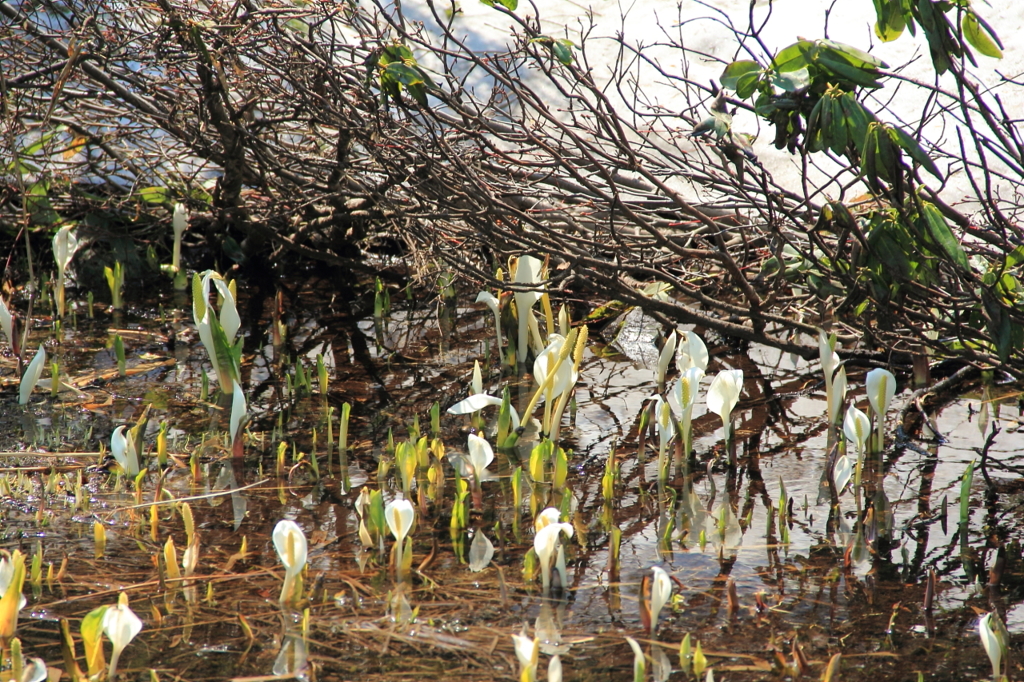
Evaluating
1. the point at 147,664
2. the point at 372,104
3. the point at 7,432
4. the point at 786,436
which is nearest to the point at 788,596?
the point at 786,436

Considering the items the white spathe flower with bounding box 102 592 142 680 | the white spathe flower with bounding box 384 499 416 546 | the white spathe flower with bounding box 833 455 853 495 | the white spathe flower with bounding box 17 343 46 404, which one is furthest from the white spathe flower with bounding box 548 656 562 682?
the white spathe flower with bounding box 17 343 46 404

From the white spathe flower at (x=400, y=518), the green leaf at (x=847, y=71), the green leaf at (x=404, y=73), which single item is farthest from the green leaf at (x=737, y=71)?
the white spathe flower at (x=400, y=518)

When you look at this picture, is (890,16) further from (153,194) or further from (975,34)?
(153,194)

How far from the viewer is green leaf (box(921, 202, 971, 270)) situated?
235 centimetres

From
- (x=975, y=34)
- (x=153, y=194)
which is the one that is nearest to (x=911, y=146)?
(x=975, y=34)

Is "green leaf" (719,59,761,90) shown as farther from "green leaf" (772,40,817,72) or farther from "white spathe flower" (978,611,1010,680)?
"white spathe flower" (978,611,1010,680)

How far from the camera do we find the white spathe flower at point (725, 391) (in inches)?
108

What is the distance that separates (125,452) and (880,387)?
219cm

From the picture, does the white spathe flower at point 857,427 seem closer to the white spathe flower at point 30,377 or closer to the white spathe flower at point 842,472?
the white spathe flower at point 842,472

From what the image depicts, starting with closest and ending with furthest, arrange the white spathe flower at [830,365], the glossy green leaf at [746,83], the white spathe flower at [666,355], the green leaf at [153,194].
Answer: the glossy green leaf at [746,83]
the white spathe flower at [830,365]
the white spathe flower at [666,355]
the green leaf at [153,194]

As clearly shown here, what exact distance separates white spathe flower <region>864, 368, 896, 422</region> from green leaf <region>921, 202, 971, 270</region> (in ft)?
1.51

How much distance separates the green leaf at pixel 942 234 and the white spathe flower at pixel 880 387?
0.46 metres

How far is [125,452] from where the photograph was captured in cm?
265

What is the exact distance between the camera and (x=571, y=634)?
6.43ft
